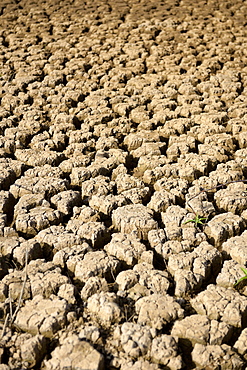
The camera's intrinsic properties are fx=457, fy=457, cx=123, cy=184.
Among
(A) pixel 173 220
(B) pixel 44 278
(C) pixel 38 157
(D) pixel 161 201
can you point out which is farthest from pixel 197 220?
(C) pixel 38 157

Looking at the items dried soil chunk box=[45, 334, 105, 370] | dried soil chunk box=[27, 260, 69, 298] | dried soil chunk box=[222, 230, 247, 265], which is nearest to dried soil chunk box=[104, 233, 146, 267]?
dried soil chunk box=[27, 260, 69, 298]

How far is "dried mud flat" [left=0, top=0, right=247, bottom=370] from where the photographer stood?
1577mm

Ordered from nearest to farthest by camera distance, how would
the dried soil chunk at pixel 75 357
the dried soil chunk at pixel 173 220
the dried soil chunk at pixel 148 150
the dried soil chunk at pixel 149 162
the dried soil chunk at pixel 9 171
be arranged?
the dried soil chunk at pixel 75 357 → the dried soil chunk at pixel 173 220 → the dried soil chunk at pixel 9 171 → the dried soil chunk at pixel 149 162 → the dried soil chunk at pixel 148 150

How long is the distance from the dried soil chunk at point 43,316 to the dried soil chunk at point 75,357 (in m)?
0.09

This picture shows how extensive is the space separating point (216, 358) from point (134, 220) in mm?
759

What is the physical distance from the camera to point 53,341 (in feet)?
5.13

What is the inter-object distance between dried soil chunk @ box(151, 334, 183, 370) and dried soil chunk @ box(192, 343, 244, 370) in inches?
2.5

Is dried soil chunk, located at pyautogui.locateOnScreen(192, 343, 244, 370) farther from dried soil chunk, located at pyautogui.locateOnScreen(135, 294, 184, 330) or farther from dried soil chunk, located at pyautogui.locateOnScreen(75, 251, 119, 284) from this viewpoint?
dried soil chunk, located at pyautogui.locateOnScreen(75, 251, 119, 284)

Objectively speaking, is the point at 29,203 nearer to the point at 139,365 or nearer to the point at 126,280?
the point at 126,280

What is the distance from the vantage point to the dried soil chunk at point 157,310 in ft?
5.34

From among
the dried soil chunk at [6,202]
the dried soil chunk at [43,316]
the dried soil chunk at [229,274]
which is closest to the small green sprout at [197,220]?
the dried soil chunk at [229,274]

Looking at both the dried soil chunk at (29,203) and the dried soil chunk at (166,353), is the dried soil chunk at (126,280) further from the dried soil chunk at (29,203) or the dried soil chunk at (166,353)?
the dried soil chunk at (29,203)

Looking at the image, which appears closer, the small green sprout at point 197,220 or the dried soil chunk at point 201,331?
the dried soil chunk at point 201,331

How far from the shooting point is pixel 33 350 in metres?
1.51
